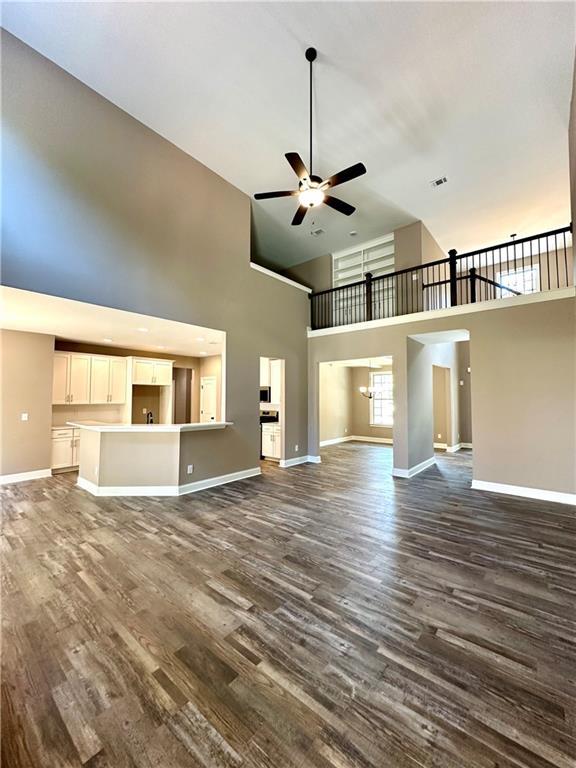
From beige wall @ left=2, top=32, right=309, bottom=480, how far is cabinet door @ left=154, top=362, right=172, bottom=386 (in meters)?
3.16

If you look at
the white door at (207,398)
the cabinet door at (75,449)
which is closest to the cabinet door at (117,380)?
the cabinet door at (75,449)

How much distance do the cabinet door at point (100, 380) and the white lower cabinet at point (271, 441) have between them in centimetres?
366

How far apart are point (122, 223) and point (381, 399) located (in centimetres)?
836

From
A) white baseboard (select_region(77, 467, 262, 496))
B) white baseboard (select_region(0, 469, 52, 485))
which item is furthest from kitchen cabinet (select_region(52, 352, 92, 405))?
white baseboard (select_region(77, 467, 262, 496))

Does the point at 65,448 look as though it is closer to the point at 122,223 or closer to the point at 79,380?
the point at 79,380

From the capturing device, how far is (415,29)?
124 inches

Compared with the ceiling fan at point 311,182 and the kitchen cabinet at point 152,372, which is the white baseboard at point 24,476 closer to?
the kitchen cabinet at point 152,372

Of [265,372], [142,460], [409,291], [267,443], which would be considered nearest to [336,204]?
[409,291]

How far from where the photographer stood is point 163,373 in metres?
7.91

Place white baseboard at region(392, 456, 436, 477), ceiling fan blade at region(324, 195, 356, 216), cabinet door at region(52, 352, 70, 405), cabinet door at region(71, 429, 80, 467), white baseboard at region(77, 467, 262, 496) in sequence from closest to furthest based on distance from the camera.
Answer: ceiling fan blade at region(324, 195, 356, 216)
white baseboard at region(77, 467, 262, 496)
white baseboard at region(392, 456, 436, 477)
cabinet door at region(52, 352, 70, 405)
cabinet door at region(71, 429, 80, 467)

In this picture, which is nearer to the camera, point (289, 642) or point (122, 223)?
point (289, 642)

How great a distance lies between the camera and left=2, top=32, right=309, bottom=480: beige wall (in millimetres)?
3357

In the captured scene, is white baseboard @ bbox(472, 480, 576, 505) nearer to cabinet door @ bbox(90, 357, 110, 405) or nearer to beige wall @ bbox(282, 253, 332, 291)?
beige wall @ bbox(282, 253, 332, 291)

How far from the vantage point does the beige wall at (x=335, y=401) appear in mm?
9445
